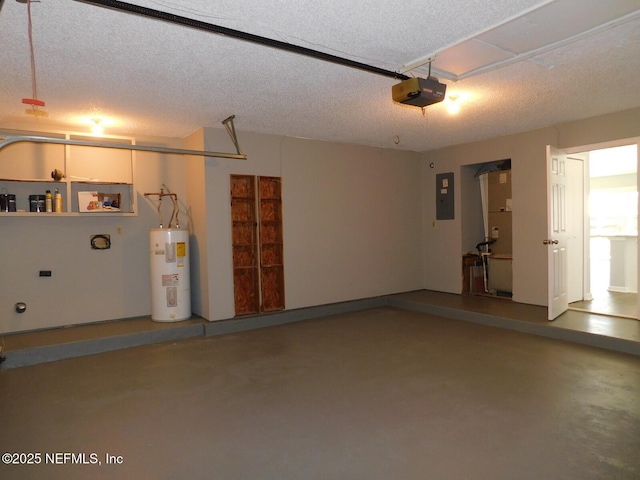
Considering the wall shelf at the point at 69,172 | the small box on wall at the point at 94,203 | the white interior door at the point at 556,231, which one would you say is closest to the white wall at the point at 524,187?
the white interior door at the point at 556,231

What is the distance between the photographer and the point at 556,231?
5.05 meters

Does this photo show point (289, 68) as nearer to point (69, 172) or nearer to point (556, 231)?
point (69, 172)

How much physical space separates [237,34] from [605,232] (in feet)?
32.1

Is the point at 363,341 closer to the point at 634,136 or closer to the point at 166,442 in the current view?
the point at 166,442

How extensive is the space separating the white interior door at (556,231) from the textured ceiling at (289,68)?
612 mm

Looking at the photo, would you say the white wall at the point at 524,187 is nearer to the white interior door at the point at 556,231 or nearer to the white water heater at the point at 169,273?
the white interior door at the point at 556,231

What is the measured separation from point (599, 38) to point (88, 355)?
215 inches

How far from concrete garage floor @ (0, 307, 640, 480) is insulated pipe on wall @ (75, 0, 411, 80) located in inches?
103

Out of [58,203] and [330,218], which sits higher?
[58,203]

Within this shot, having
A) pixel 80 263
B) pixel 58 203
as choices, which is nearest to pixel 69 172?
pixel 58 203

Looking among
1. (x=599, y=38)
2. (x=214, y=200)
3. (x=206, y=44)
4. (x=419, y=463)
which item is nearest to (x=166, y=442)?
(x=419, y=463)

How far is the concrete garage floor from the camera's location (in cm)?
234

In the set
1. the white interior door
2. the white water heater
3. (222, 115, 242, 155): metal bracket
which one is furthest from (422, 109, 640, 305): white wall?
the white water heater

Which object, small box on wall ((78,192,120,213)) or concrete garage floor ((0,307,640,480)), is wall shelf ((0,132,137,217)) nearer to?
small box on wall ((78,192,120,213))
